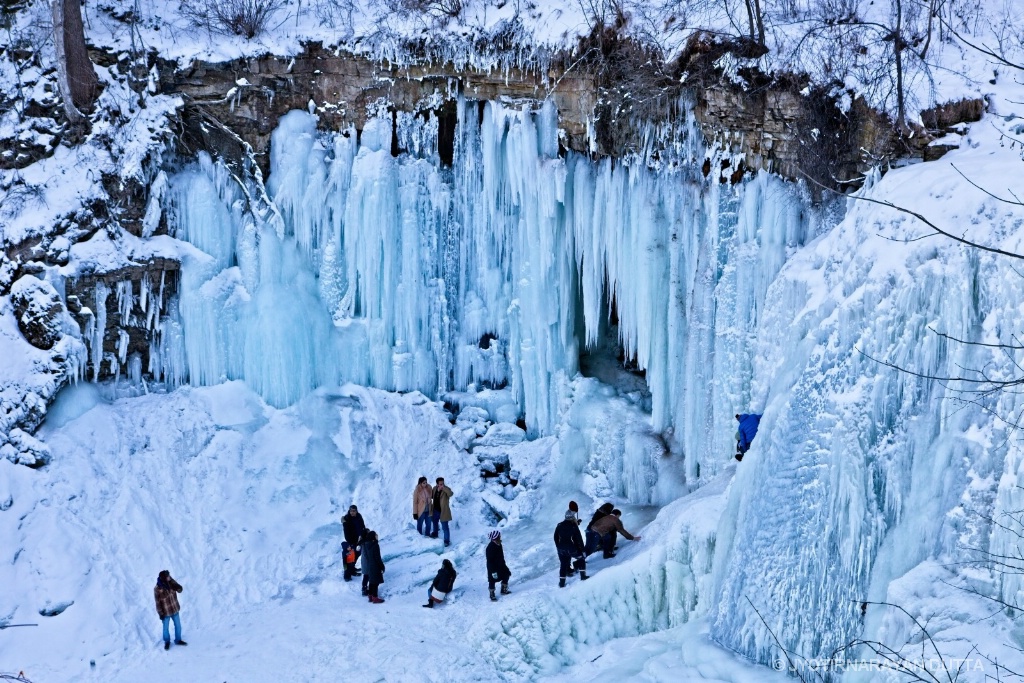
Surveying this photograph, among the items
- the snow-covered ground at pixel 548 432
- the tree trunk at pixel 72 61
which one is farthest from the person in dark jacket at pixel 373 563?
the tree trunk at pixel 72 61

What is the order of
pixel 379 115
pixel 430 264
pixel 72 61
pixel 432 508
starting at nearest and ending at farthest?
pixel 432 508 → pixel 72 61 → pixel 379 115 → pixel 430 264

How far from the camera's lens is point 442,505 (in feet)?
46.4

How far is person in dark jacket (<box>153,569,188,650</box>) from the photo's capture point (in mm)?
12242

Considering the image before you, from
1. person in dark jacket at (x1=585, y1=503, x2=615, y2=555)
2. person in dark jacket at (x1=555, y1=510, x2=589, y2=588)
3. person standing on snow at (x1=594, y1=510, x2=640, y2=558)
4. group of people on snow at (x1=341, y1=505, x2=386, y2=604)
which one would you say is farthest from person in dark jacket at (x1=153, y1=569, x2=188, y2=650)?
person standing on snow at (x1=594, y1=510, x2=640, y2=558)

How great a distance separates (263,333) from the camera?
51.1 feet

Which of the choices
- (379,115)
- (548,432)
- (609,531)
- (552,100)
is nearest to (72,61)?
(379,115)

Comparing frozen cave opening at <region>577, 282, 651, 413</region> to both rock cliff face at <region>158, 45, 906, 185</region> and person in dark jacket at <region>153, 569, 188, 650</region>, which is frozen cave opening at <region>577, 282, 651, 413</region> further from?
person in dark jacket at <region>153, 569, 188, 650</region>

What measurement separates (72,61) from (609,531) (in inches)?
358

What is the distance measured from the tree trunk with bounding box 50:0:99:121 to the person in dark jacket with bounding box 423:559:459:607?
7682 millimetres

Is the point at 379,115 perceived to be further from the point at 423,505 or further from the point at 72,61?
the point at 423,505

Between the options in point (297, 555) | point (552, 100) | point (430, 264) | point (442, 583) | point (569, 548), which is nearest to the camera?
point (569, 548)

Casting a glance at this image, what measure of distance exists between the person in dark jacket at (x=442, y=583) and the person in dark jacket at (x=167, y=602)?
2.60m

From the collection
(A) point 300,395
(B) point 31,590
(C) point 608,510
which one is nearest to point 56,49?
(A) point 300,395

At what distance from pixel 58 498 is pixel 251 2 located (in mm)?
7046
